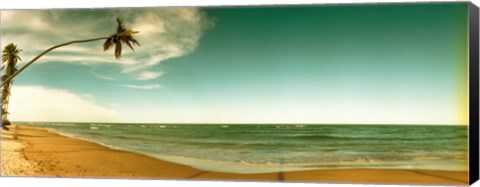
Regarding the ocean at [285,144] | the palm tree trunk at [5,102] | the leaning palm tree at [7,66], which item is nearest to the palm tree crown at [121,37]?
the ocean at [285,144]

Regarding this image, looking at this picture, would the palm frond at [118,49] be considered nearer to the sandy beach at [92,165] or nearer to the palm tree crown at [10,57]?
the sandy beach at [92,165]

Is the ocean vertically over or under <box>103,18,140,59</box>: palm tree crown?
under

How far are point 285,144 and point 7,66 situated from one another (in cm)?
365

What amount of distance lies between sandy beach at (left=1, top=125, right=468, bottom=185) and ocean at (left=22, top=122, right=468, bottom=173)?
75 mm

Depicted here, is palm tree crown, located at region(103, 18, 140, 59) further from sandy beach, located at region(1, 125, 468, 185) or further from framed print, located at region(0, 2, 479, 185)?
sandy beach, located at region(1, 125, 468, 185)

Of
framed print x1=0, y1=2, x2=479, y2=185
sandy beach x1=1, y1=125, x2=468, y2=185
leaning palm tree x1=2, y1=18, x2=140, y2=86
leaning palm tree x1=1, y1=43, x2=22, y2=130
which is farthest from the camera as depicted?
leaning palm tree x1=1, y1=43, x2=22, y2=130

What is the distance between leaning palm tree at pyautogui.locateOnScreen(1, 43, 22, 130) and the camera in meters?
10.9

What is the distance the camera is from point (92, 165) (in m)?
10.7

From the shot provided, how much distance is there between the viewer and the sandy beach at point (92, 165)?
10086mm

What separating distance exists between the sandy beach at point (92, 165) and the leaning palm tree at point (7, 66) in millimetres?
226

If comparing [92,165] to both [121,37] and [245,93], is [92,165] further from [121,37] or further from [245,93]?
[245,93]

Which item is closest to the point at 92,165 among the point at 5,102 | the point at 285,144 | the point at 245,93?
the point at 5,102

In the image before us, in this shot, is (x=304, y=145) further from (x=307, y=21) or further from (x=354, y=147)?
(x=307, y=21)

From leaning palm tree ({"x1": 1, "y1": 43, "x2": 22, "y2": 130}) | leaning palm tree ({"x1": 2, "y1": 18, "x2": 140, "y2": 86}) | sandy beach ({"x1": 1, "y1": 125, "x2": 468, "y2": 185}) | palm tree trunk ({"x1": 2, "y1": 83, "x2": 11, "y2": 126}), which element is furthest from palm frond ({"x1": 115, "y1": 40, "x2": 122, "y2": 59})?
palm tree trunk ({"x1": 2, "y1": 83, "x2": 11, "y2": 126})
